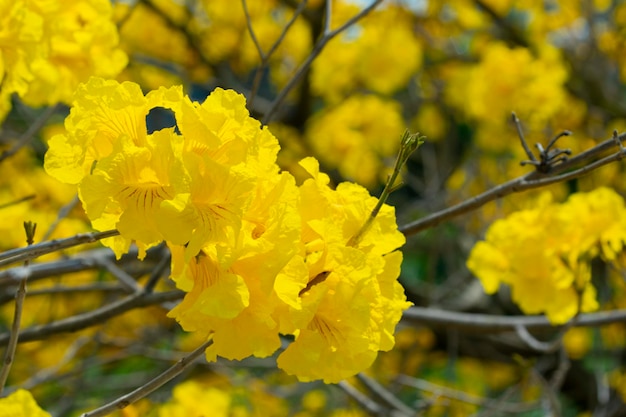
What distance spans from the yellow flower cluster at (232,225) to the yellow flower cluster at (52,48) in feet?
1.53

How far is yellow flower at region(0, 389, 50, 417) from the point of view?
3.71 ft

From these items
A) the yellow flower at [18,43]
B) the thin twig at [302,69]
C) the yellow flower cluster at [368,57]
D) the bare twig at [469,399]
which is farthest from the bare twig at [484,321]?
the yellow flower cluster at [368,57]

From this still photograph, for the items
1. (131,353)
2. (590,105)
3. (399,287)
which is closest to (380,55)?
(590,105)

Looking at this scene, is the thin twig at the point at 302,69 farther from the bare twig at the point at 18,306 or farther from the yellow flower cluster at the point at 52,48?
the bare twig at the point at 18,306

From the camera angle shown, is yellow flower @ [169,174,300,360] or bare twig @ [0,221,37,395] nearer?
yellow flower @ [169,174,300,360]

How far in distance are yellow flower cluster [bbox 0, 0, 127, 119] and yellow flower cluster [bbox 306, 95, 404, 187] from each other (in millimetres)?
2315

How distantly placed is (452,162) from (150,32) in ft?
6.51

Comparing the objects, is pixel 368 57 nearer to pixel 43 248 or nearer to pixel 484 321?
pixel 484 321

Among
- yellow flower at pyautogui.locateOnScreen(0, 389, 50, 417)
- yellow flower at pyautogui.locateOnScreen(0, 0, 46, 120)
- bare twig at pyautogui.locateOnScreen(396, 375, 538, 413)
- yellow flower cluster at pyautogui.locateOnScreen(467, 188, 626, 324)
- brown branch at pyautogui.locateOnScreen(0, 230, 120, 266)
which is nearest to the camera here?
brown branch at pyautogui.locateOnScreen(0, 230, 120, 266)

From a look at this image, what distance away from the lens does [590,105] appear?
4109 mm

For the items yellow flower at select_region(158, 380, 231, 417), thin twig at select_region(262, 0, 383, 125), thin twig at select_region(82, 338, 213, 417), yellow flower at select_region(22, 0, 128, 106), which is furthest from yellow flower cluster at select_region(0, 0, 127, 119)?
yellow flower at select_region(158, 380, 231, 417)

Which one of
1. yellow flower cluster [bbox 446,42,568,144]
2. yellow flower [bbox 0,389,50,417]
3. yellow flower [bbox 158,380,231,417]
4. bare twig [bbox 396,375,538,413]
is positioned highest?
yellow flower cluster [bbox 446,42,568,144]

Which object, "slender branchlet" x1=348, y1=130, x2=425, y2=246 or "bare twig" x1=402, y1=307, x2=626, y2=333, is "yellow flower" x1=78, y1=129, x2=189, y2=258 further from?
"bare twig" x1=402, y1=307, x2=626, y2=333

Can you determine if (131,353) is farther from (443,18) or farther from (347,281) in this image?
(443,18)
